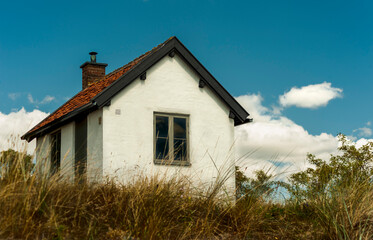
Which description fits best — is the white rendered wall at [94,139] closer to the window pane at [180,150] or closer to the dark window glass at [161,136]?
the dark window glass at [161,136]

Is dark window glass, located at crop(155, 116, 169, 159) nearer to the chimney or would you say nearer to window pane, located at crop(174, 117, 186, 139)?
window pane, located at crop(174, 117, 186, 139)

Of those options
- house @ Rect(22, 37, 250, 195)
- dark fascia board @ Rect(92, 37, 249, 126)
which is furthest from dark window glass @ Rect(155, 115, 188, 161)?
dark fascia board @ Rect(92, 37, 249, 126)

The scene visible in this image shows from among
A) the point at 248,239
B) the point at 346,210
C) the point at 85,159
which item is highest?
the point at 85,159

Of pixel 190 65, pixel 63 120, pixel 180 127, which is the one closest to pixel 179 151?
pixel 180 127

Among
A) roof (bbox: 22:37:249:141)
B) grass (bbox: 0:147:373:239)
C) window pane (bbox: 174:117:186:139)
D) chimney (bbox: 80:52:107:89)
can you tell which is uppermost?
Answer: chimney (bbox: 80:52:107:89)

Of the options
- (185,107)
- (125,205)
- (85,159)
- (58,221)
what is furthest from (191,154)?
(58,221)

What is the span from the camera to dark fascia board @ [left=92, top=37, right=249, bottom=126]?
12.5m

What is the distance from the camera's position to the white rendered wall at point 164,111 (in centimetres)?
1255

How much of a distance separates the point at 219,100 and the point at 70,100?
6490mm

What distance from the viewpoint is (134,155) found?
41.7ft

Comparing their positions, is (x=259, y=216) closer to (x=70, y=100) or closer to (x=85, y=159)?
(x=85, y=159)

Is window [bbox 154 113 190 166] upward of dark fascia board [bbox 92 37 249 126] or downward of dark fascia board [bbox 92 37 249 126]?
downward

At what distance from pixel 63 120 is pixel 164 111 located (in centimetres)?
318

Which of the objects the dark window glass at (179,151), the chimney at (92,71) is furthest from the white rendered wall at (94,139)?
the chimney at (92,71)
